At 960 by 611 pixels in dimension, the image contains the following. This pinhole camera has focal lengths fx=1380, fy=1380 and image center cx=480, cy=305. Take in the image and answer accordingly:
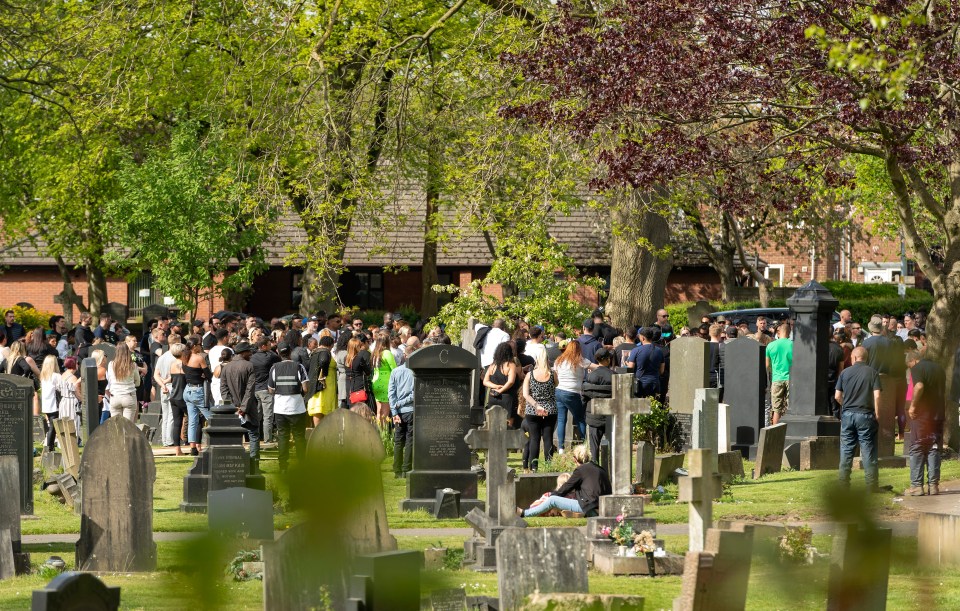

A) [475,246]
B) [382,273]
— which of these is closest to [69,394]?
Answer: [475,246]

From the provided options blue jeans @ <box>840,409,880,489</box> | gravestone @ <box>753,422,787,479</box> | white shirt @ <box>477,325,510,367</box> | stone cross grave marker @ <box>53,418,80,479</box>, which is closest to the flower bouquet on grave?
blue jeans @ <box>840,409,880,489</box>

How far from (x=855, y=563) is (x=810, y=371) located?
15740 millimetres

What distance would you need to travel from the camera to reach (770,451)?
699 inches

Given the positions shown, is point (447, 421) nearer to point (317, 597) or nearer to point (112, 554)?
point (112, 554)

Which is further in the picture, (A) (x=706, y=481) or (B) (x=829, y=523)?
(A) (x=706, y=481)

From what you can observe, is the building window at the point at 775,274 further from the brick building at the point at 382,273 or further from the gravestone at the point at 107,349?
the gravestone at the point at 107,349

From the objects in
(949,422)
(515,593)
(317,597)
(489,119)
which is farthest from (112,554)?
(489,119)

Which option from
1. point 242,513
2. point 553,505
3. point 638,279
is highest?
point 638,279

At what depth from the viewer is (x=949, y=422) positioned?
18578 mm

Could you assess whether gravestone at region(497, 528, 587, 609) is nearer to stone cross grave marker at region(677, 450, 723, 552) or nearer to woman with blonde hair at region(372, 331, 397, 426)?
stone cross grave marker at region(677, 450, 723, 552)

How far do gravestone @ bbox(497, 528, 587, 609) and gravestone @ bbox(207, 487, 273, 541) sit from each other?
4.54 ft

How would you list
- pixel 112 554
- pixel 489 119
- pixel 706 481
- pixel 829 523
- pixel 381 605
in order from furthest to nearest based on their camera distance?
pixel 489 119
pixel 112 554
pixel 706 481
pixel 381 605
pixel 829 523

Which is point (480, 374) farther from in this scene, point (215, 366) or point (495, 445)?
point (495, 445)

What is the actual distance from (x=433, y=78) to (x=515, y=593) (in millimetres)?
18037
